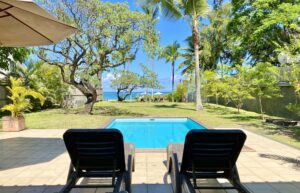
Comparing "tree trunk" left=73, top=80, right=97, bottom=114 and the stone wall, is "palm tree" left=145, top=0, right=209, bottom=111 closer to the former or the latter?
"tree trunk" left=73, top=80, right=97, bottom=114

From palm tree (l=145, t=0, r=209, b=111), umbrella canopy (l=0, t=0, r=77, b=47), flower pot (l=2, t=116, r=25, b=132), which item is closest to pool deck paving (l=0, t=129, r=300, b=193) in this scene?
flower pot (l=2, t=116, r=25, b=132)

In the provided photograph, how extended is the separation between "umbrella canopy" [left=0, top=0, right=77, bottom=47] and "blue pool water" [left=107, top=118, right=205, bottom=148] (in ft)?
15.8

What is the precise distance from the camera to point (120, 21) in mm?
13789

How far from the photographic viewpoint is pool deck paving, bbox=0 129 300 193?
14.1 ft

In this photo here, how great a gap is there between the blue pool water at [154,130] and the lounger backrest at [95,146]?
17.2ft

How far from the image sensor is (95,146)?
3.48 m

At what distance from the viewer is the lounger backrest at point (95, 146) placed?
3402 mm

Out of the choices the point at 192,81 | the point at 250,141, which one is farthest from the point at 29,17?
the point at 192,81

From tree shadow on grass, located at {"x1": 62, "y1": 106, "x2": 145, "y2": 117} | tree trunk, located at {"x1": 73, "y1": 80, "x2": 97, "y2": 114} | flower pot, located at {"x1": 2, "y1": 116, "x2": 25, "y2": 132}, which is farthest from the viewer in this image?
tree shadow on grass, located at {"x1": 62, "y1": 106, "x2": 145, "y2": 117}

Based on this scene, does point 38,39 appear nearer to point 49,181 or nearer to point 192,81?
point 49,181

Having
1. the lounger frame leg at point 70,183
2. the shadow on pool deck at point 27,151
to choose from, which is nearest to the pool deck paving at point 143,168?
the shadow on pool deck at point 27,151

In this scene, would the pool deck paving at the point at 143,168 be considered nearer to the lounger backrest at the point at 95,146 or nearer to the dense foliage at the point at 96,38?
the lounger backrest at the point at 95,146

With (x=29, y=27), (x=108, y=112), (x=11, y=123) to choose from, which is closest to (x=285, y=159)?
(x=29, y=27)

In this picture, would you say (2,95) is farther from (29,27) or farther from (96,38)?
(29,27)
